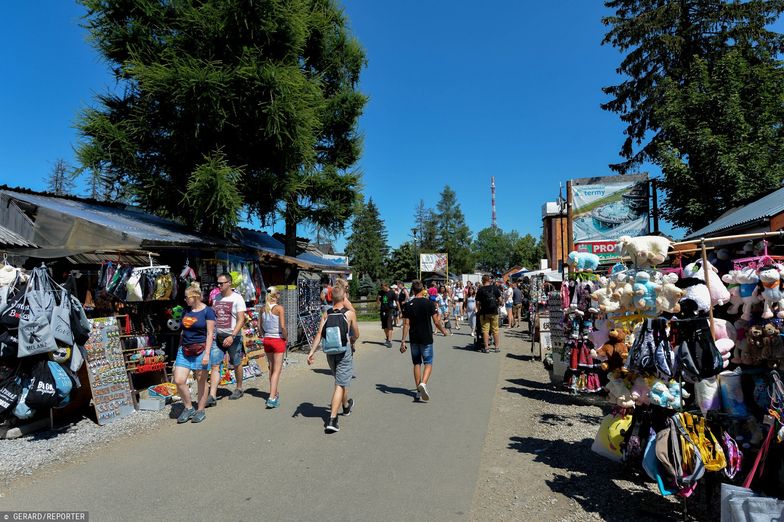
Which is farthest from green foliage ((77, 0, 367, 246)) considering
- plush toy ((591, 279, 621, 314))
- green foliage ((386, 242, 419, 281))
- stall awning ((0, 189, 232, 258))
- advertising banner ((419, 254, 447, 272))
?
green foliage ((386, 242, 419, 281))

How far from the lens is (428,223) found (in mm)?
76062

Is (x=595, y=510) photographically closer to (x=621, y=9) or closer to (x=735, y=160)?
(x=735, y=160)

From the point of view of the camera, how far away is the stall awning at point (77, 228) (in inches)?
354

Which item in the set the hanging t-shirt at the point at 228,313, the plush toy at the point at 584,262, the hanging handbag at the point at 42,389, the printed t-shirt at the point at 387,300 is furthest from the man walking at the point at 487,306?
the hanging handbag at the point at 42,389

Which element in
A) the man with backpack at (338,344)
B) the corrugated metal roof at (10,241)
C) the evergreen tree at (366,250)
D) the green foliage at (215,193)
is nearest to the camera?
the man with backpack at (338,344)

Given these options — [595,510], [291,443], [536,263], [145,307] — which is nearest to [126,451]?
[291,443]

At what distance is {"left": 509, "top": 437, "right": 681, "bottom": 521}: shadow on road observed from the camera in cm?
374

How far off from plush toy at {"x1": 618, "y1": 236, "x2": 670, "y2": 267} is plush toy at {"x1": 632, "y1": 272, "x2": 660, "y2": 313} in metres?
0.16

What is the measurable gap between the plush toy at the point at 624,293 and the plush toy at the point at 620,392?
653 millimetres

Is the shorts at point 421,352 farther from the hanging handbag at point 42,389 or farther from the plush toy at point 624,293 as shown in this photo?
the hanging handbag at point 42,389

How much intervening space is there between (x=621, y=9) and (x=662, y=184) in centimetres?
1011

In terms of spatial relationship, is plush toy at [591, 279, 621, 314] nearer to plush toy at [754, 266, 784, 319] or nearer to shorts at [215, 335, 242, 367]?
plush toy at [754, 266, 784, 319]

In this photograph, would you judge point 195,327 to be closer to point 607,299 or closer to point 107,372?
point 107,372

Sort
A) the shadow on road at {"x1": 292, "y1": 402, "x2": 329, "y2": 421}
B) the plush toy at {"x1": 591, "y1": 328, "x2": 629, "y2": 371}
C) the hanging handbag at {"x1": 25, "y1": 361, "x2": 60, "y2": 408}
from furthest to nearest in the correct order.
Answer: the shadow on road at {"x1": 292, "y1": 402, "x2": 329, "y2": 421} < the hanging handbag at {"x1": 25, "y1": 361, "x2": 60, "y2": 408} < the plush toy at {"x1": 591, "y1": 328, "x2": 629, "y2": 371}
